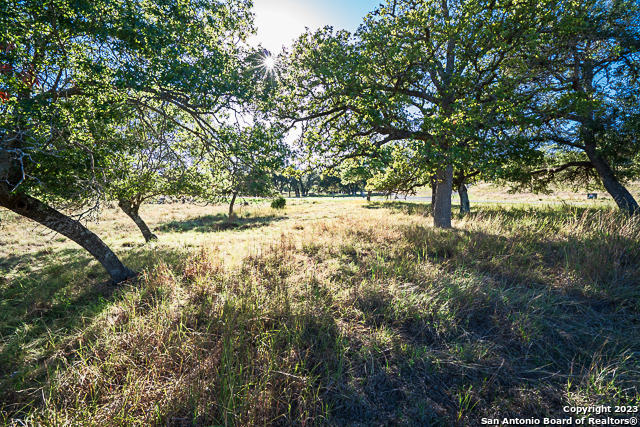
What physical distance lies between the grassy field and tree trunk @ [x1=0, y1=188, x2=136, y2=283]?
763mm

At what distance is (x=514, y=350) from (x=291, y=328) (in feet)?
9.22

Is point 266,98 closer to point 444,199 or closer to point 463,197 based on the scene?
point 444,199

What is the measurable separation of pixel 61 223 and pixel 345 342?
7640mm

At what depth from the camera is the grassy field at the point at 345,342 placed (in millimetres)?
2139

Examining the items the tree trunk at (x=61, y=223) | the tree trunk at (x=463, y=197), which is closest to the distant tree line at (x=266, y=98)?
the tree trunk at (x=61, y=223)

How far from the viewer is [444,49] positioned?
9078mm

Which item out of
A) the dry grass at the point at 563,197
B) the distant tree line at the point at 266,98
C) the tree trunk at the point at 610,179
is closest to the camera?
the distant tree line at the point at 266,98

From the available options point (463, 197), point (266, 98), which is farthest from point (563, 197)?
point (266, 98)

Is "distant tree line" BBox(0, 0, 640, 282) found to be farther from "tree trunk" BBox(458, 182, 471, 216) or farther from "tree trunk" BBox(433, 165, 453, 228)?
"tree trunk" BBox(458, 182, 471, 216)

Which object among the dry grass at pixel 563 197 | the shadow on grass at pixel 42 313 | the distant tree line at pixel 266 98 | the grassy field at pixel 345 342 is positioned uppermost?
the distant tree line at pixel 266 98

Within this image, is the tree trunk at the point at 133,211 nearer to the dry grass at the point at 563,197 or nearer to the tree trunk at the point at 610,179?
the dry grass at the point at 563,197

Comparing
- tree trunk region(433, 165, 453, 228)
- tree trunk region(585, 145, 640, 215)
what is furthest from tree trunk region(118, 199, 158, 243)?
tree trunk region(585, 145, 640, 215)

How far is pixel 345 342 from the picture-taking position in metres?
2.86

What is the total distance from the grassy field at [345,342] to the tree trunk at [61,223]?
76cm
